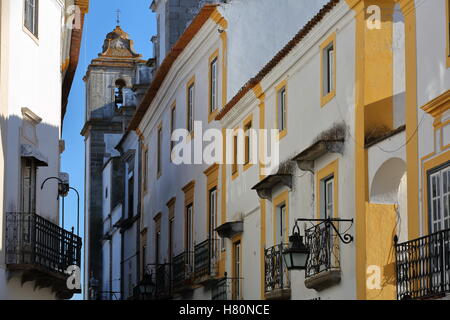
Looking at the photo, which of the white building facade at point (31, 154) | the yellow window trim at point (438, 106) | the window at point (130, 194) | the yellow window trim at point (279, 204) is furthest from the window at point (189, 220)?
the yellow window trim at point (438, 106)

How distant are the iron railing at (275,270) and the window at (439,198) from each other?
19.9 feet

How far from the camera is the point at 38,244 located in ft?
72.7

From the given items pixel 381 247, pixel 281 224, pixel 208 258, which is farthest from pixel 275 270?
pixel 208 258

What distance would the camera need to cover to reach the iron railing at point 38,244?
71.0ft

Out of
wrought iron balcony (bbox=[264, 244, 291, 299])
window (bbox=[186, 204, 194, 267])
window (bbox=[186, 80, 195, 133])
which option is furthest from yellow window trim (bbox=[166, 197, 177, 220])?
wrought iron balcony (bbox=[264, 244, 291, 299])

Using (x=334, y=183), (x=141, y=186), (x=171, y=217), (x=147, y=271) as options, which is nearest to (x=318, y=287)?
(x=334, y=183)

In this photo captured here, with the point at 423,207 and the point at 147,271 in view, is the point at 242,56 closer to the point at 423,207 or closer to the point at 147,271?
the point at 147,271

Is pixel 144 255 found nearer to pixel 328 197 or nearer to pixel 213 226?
pixel 213 226

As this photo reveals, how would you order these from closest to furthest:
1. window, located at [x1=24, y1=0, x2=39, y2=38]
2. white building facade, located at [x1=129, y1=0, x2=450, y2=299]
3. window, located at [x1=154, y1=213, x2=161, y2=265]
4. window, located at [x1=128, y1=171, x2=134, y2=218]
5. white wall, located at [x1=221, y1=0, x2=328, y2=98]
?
1. white building facade, located at [x1=129, y1=0, x2=450, y2=299]
2. window, located at [x1=24, y1=0, x2=39, y2=38]
3. white wall, located at [x1=221, y1=0, x2=328, y2=98]
4. window, located at [x1=154, y1=213, x2=161, y2=265]
5. window, located at [x1=128, y1=171, x2=134, y2=218]

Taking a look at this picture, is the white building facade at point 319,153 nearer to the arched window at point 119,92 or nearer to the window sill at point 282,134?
the window sill at point 282,134

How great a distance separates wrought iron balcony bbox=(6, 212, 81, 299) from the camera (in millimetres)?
21625

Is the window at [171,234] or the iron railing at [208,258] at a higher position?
the window at [171,234]

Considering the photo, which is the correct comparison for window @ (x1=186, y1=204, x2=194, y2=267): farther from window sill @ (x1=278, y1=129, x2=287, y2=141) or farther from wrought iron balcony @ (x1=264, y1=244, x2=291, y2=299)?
window sill @ (x1=278, y1=129, x2=287, y2=141)

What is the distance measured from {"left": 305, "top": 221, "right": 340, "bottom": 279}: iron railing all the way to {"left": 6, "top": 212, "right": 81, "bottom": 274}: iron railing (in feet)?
14.5
